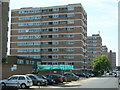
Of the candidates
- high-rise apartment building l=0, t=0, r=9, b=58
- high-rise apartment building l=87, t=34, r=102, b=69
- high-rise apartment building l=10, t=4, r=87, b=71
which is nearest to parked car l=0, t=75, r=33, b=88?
high-rise apartment building l=0, t=0, r=9, b=58

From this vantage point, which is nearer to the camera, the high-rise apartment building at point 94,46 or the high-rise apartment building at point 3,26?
the high-rise apartment building at point 3,26

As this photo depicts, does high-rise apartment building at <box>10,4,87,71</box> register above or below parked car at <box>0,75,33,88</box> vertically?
above

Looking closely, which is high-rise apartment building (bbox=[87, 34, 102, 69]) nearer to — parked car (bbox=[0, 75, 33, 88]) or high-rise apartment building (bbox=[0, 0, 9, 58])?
high-rise apartment building (bbox=[0, 0, 9, 58])

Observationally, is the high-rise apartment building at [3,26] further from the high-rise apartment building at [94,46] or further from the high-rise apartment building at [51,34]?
the high-rise apartment building at [94,46]

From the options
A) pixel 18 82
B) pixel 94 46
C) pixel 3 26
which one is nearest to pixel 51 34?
pixel 3 26

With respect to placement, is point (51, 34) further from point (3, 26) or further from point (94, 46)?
point (94, 46)

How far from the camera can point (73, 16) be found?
87.3 metres

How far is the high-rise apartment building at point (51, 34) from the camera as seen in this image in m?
85.9

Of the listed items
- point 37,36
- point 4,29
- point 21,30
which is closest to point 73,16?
point 37,36

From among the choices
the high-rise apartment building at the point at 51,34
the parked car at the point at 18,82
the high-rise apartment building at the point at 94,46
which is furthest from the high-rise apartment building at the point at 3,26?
the high-rise apartment building at the point at 94,46

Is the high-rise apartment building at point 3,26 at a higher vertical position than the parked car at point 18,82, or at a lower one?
higher

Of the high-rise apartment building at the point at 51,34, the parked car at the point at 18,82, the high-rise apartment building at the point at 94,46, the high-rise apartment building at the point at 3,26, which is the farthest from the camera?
the high-rise apartment building at the point at 94,46

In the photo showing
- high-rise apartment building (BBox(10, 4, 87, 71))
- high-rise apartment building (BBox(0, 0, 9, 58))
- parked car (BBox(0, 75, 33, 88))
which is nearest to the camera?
parked car (BBox(0, 75, 33, 88))

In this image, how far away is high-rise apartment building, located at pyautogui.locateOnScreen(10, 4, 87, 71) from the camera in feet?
282
